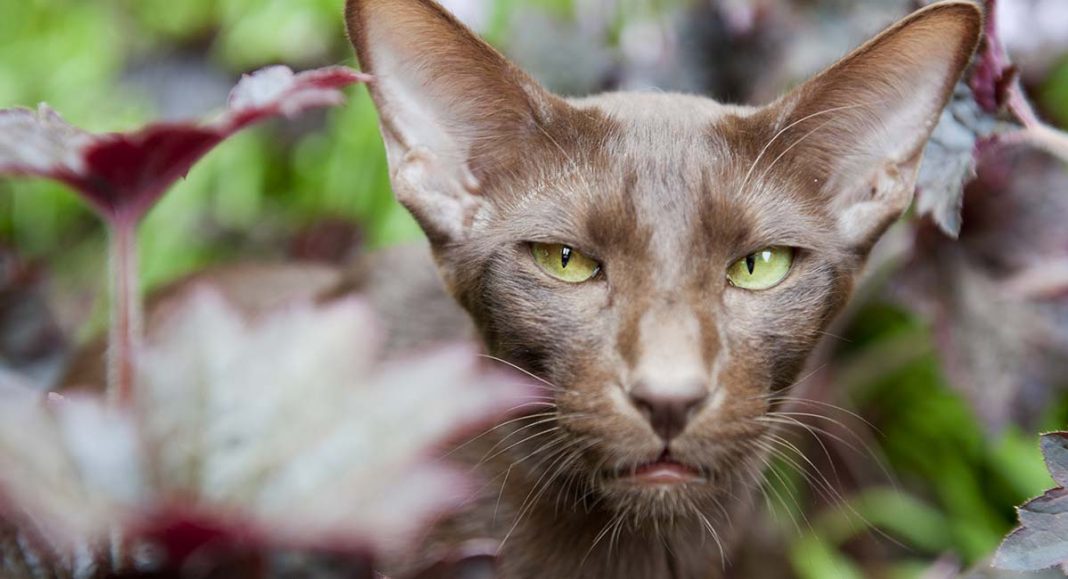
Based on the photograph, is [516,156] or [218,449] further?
[516,156]

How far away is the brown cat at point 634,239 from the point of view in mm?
1182

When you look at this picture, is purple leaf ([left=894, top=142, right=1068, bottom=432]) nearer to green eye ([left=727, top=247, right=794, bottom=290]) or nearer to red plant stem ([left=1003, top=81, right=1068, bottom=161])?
red plant stem ([left=1003, top=81, right=1068, bottom=161])

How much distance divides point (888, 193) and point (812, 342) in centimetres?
24

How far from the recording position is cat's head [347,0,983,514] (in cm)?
118

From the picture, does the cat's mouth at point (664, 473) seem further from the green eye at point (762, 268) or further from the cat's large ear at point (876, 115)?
the cat's large ear at point (876, 115)

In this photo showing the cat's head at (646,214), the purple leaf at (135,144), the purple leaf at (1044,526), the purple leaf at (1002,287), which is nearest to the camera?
the purple leaf at (135,144)

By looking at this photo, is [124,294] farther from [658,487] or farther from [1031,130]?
[1031,130]

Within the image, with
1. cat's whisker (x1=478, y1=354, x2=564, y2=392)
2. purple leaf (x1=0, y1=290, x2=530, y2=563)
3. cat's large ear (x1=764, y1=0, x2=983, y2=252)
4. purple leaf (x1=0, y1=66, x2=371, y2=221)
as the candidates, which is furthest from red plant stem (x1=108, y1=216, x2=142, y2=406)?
cat's large ear (x1=764, y1=0, x2=983, y2=252)

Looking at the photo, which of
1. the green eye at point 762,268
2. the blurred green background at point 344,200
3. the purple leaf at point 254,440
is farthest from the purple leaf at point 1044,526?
the blurred green background at point 344,200

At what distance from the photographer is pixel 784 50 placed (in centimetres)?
227

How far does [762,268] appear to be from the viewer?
132 cm

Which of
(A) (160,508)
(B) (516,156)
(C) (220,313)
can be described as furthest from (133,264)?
(B) (516,156)

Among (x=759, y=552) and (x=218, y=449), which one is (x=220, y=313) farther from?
(x=759, y=552)

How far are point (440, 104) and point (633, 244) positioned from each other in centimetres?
33
